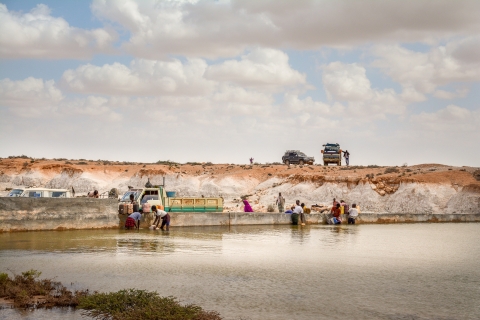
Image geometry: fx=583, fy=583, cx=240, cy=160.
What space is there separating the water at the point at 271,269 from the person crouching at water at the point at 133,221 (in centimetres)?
117

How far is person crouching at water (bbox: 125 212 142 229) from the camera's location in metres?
26.9

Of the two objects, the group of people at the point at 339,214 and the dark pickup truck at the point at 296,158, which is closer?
the group of people at the point at 339,214

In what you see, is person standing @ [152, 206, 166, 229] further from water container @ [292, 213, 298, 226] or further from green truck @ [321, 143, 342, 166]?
green truck @ [321, 143, 342, 166]

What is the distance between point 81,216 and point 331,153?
3890 cm

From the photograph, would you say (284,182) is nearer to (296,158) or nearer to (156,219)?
(296,158)

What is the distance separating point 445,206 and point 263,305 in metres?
37.1

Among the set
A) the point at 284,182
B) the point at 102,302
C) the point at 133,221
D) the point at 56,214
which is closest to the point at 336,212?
the point at 133,221

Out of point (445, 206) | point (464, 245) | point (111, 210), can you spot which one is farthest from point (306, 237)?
point (445, 206)

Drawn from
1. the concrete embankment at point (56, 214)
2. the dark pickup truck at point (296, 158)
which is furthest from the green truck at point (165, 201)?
the dark pickup truck at point (296, 158)

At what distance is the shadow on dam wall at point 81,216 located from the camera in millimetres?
24297

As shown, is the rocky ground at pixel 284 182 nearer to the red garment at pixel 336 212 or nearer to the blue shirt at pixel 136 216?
the red garment at pixel 336 212

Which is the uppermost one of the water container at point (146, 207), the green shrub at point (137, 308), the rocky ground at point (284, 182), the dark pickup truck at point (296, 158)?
the dark pickup truck at point (296, 158)

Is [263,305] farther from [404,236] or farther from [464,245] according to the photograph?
[404,236]

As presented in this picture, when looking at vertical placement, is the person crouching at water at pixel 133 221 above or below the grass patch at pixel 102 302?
above
